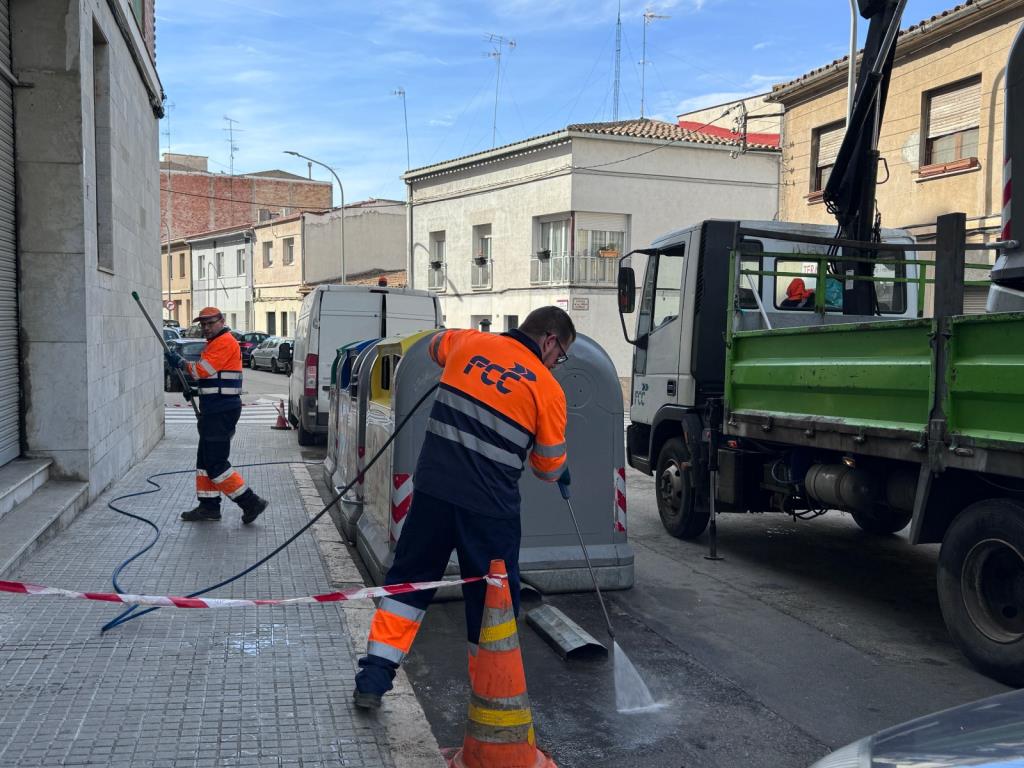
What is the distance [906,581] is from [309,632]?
445 centimetres

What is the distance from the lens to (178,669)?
453 centimetres

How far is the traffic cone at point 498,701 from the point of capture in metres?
3.57

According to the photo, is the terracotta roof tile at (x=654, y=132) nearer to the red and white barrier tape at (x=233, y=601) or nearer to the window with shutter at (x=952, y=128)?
the window with shutter at (x=952, y=128)

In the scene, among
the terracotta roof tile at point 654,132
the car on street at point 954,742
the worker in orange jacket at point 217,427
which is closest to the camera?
the car on street at point 954,742

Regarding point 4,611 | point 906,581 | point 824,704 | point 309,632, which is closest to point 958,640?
point 824,704

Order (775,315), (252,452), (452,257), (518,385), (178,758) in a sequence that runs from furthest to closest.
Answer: (452,257) → (252,452) → (775,315) → (518,385) → (178,758)

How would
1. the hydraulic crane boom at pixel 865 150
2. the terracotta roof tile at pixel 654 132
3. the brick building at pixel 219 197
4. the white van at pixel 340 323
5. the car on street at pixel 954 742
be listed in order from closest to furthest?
the car on street at pixel 954 742 < the hydraulic crane boom at pixel 865 150 < the white van at pixel 340 323 < the terracotta roof tile at pixel 654 132 < the brick building at pixel 219 197

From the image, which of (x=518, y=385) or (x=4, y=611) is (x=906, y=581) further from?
(x=4, y=611)

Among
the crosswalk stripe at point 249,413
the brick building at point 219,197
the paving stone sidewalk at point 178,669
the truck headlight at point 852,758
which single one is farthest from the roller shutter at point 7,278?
the brick building at point 219,197

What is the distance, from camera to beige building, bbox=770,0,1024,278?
55.5 feet

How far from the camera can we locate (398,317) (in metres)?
13.8

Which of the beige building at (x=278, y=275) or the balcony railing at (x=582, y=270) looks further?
the beige building at (x=278, y=275)

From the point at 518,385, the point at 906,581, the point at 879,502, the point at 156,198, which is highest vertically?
the point at 156,198

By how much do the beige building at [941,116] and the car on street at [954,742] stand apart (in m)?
14.3
